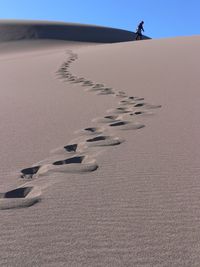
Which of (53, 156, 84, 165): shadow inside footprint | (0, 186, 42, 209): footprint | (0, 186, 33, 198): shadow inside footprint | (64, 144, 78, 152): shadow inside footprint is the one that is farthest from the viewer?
(64, 144, 78, 152): shadow inside footprint

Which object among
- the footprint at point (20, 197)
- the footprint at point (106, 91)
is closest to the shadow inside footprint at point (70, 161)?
the footprint at point (20, 197)

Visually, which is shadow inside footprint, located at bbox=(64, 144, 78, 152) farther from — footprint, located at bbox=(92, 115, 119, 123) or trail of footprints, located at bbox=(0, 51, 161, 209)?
footprint, located at bbox=(92, 115, 119, 123)

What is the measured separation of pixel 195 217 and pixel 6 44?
73.6 feet

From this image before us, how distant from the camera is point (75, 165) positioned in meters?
2.36

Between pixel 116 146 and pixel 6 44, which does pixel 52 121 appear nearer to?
pixel 116 146

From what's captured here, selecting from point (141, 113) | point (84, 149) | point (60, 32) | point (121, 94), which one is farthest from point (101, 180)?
point (60, 32)

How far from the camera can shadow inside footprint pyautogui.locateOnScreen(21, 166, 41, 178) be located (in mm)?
2234

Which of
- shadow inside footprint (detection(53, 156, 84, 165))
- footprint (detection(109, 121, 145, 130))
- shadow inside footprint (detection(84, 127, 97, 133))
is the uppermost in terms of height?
shadow inside footprint (detection(53, 156, 84, 165))

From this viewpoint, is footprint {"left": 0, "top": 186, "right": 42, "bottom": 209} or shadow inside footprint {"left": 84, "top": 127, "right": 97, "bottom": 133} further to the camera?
shadow inside footprint {"left": 84, "top": 127, "right": 97, "bottom": 133}

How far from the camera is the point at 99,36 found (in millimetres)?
28375

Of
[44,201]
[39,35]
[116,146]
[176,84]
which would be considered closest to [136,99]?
[176,84]

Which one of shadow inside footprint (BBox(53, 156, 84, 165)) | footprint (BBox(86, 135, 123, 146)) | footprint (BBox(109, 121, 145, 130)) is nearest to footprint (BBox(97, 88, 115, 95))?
footprint (BBox(109, 121, 145, 130))

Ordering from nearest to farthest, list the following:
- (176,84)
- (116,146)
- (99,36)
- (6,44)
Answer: (116,146)
(176,84)
(6,44)
(99,36)

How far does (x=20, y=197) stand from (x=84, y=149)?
81cm
